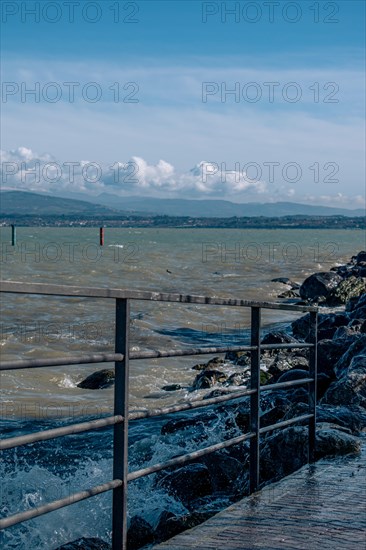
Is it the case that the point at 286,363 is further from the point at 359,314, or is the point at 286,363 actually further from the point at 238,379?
the point at 359,314

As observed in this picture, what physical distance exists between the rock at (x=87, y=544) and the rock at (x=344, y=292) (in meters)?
28.4

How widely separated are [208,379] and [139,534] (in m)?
9.01

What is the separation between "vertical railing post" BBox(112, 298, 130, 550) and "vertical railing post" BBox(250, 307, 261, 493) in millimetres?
1612

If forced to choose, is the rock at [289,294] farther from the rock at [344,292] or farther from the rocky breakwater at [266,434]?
the rocky breakwater at [266,434]

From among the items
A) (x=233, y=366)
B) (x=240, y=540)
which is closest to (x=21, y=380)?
(x=233, y=366)

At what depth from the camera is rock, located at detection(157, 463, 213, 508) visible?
7.02 meters

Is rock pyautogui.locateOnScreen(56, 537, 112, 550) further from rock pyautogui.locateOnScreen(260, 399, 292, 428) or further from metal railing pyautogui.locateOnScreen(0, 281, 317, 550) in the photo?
rock pyautogui.locateOnScreen(260, 399, 292, 428)

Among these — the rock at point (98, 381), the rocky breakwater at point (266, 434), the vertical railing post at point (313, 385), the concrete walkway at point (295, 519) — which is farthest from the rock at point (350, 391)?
the rock at point (98, 381)

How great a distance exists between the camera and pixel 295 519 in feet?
16.0

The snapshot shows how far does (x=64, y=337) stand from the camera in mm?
21719

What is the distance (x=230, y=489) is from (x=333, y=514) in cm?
223

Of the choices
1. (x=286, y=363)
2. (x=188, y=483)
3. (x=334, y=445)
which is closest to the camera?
(x=334, y=445)

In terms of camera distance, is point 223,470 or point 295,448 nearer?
point 295,448

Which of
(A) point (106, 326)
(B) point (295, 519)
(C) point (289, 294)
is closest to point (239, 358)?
(A) point (106, 326)
